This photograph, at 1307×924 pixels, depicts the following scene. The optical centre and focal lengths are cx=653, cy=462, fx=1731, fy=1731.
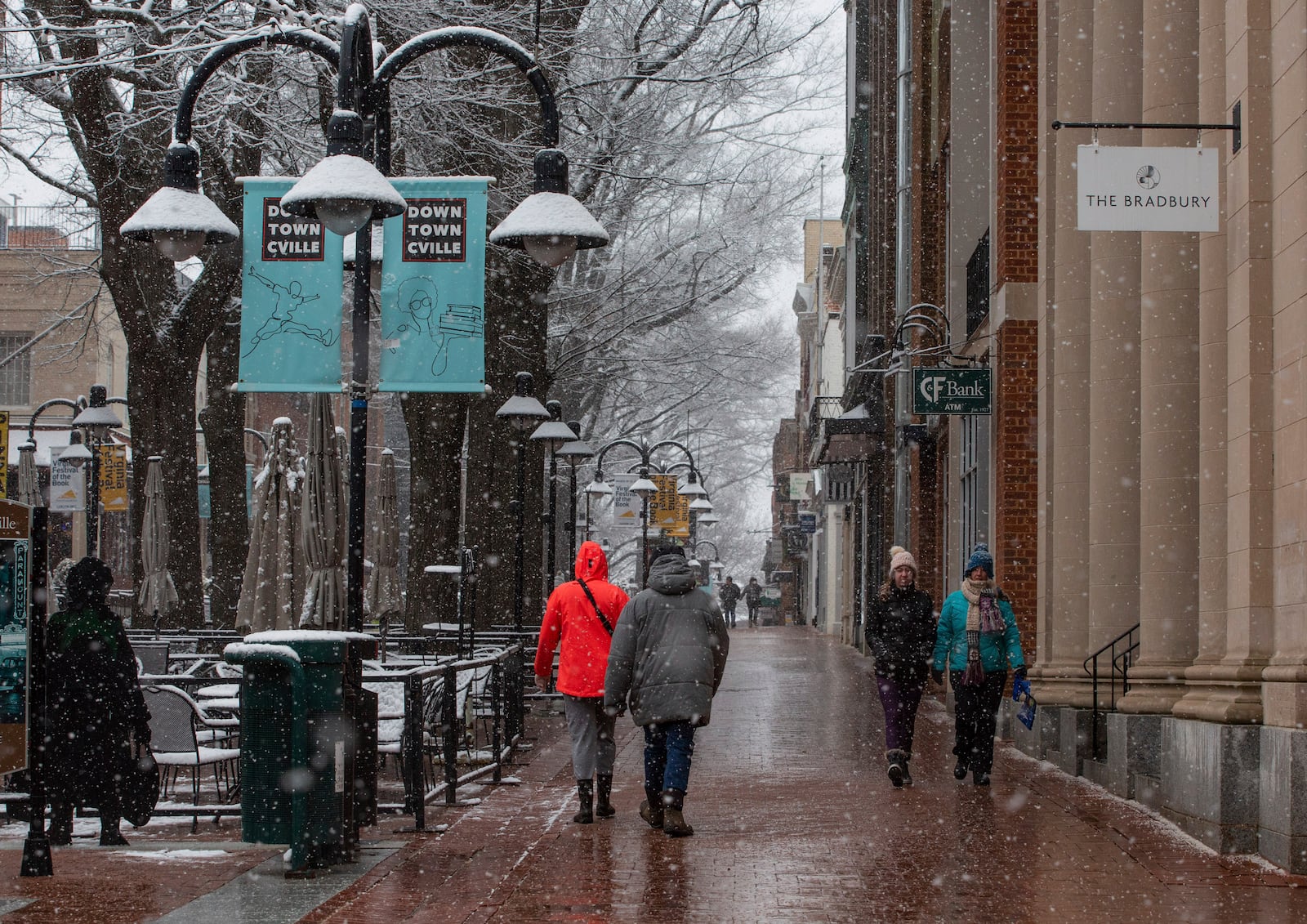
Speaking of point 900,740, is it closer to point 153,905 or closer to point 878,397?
point 153,905

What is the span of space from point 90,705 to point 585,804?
10.1 feet

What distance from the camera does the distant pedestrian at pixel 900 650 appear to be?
42.6 feet

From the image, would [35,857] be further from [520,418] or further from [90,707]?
[520,418]

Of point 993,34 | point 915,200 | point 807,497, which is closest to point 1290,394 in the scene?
point 993,34

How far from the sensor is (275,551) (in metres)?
17.0

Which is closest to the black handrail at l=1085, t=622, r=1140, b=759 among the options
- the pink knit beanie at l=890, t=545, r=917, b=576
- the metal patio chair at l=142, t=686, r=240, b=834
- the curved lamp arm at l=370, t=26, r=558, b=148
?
the pink knit beanie at l=890, t=545, r=917, b=576

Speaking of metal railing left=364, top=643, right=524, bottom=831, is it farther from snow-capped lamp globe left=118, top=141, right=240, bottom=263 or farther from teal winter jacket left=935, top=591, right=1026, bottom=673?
teal winter jacket left=935, top=591, right=1026, bottom=673

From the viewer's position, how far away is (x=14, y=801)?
942cm

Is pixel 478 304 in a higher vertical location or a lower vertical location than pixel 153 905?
higher

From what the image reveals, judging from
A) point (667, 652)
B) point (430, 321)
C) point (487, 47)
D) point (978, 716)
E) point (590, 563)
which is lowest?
point (978, 716)

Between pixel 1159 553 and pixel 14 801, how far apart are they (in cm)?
748

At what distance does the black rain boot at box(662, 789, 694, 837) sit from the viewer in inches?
402

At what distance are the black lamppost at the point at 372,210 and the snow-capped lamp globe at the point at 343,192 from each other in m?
0.02

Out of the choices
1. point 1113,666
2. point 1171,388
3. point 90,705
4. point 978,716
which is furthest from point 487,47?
point 1113,666
